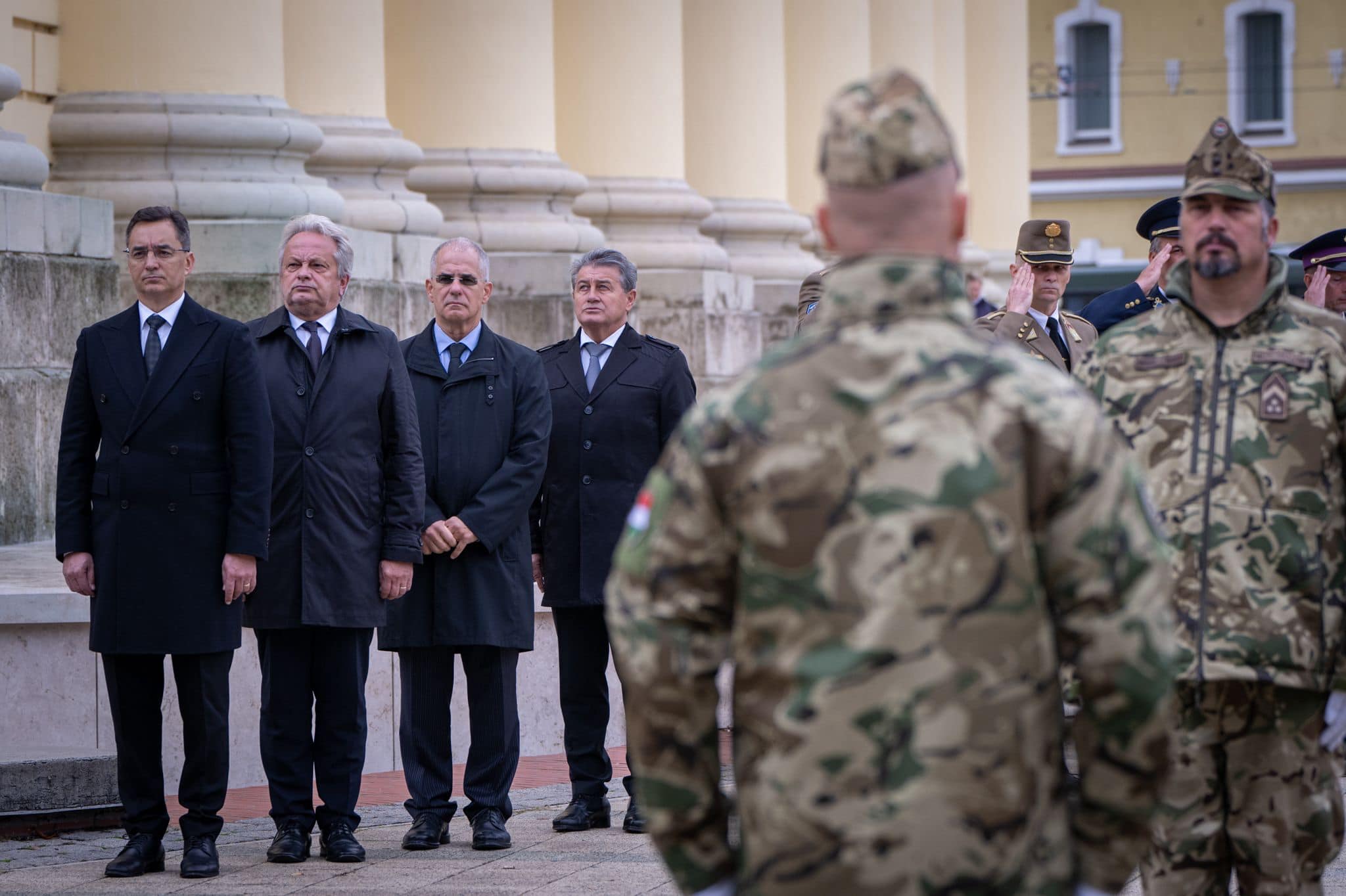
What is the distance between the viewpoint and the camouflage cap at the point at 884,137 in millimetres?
3029

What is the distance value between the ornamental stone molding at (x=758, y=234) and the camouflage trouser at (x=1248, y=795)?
12.8 m

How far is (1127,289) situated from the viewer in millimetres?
9289

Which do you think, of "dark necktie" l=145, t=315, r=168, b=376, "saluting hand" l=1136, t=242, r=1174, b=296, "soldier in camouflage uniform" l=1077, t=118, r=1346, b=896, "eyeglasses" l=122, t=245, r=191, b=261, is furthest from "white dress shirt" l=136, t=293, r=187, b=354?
"saluting hand" l=1136, t=242, r=1174, b=296

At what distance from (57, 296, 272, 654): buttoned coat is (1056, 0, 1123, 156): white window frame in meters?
41.1

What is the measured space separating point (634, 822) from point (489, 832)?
21.4 inches

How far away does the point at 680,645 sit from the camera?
3.06m

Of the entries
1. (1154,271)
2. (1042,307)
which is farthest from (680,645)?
(1154,271)

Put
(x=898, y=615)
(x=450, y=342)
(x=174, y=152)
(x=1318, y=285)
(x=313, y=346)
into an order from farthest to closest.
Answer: (x=174, y=152) < (x=1318, y=285) < (x=450, y=342) < (x=313, y=346) < (x=898, y=615)

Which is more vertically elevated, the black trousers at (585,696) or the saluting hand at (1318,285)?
the saluting hand at (1318,285)

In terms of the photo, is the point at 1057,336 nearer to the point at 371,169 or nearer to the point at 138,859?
the point at 138,859

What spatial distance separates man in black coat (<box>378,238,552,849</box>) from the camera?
728cm

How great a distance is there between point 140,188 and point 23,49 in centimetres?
85

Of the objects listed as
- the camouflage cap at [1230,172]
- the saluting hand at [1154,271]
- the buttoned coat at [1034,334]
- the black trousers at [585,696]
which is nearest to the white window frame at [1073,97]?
the saluting hand at [1154,271]

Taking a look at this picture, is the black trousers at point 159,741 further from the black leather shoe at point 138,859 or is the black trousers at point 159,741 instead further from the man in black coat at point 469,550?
the man in black coat at point 469,550
